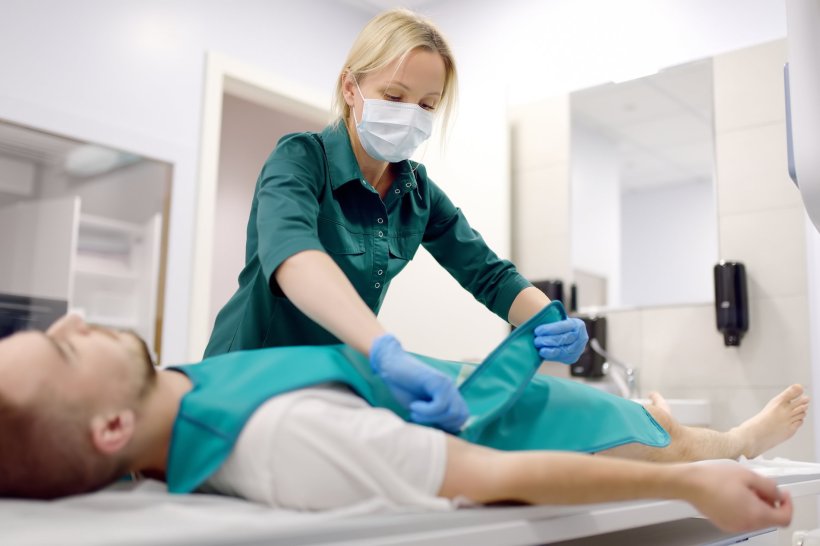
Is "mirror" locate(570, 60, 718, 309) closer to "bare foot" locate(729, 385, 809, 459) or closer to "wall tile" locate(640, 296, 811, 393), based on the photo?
"wall tile" locate(640, 296, 811, 393)

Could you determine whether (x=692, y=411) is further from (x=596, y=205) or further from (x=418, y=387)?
(x=418, y=387)

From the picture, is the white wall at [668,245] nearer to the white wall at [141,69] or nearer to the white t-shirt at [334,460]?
the white wall at [141,69]

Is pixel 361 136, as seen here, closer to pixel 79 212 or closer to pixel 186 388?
pixel 186 388

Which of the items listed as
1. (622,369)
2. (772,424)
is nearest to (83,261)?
(622,369)

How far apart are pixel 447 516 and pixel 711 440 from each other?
97cm

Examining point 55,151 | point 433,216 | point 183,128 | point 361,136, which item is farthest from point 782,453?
point 55,151

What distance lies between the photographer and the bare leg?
150cm

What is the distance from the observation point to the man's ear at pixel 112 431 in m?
0.90

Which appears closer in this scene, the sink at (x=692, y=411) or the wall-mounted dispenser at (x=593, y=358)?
the sink at (x=692, y=411)

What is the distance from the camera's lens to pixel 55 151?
2799 millimetres

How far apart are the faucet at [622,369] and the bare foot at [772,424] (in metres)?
1.04

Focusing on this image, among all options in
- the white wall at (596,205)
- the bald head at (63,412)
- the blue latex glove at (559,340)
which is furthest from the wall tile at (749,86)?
the bald head at (63,412)

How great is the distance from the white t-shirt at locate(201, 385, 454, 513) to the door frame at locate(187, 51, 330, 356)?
2.21 metres

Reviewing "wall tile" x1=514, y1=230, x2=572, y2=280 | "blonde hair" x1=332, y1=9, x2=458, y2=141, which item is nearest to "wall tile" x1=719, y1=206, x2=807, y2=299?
"wall tile" x1=514, y1=230, x2=572, y2=280
